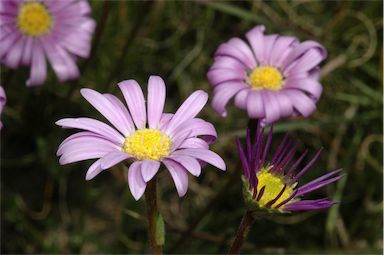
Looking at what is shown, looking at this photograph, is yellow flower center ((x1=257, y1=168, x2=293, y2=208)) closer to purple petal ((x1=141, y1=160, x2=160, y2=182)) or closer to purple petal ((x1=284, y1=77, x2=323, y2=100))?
purple petal ((x1=141, y1=160, x2=160, y2=182))

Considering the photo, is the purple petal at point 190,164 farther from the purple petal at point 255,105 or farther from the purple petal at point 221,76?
the purple petal at point 221,76

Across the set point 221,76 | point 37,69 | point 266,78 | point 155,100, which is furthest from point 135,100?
point 37,69

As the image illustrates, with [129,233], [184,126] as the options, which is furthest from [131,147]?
[129,233]

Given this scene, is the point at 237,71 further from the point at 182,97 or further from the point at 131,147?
the point at 182,97

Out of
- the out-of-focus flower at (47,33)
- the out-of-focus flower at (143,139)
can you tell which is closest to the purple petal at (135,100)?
the out-of-focus flower at (143,139)

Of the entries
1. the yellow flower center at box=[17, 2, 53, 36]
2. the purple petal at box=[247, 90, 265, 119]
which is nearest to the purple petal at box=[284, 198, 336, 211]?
the purple petal at box=[247, 90, 265, 119]
